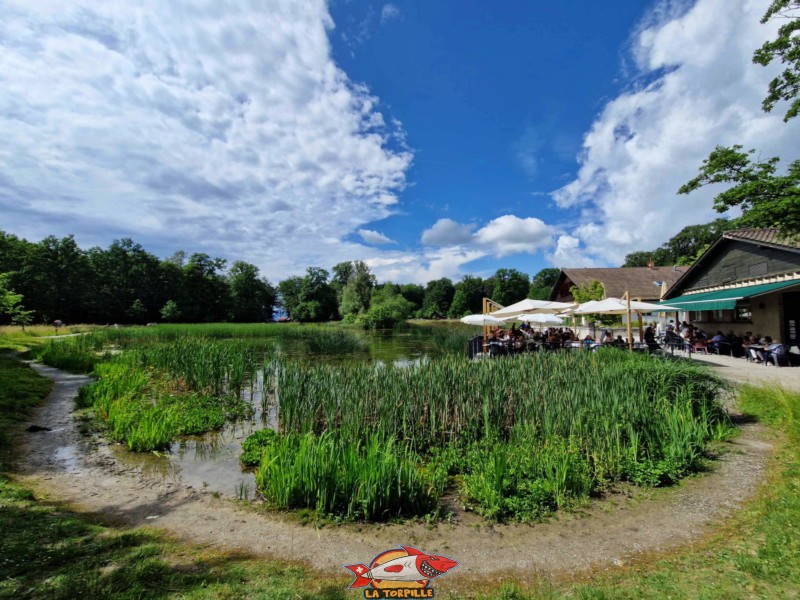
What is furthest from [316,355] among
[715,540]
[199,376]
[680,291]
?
[680,291]

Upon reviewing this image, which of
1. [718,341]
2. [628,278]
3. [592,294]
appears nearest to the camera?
[718,341]

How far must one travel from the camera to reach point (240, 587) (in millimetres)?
2445

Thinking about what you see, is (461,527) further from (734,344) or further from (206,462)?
(734,344)

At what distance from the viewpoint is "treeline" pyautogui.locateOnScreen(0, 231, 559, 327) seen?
39.3m

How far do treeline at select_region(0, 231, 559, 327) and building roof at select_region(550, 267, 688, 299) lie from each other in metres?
23.4

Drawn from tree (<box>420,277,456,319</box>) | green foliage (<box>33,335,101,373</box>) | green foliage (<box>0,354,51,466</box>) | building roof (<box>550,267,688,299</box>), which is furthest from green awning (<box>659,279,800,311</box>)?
tree (<box>420,277,456,319</box>)

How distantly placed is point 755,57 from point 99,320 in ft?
189

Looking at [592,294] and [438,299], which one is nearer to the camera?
[592,294]

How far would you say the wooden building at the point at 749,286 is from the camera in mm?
13016

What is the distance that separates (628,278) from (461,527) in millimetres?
30953

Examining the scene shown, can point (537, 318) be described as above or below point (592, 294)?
below

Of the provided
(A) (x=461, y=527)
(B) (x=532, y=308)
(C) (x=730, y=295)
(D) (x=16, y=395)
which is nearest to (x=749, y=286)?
(C) (x=730, y=295)

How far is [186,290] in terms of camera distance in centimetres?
5428

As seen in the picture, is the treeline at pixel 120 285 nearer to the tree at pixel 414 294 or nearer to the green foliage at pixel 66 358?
the green foliage at pixel 66 358
